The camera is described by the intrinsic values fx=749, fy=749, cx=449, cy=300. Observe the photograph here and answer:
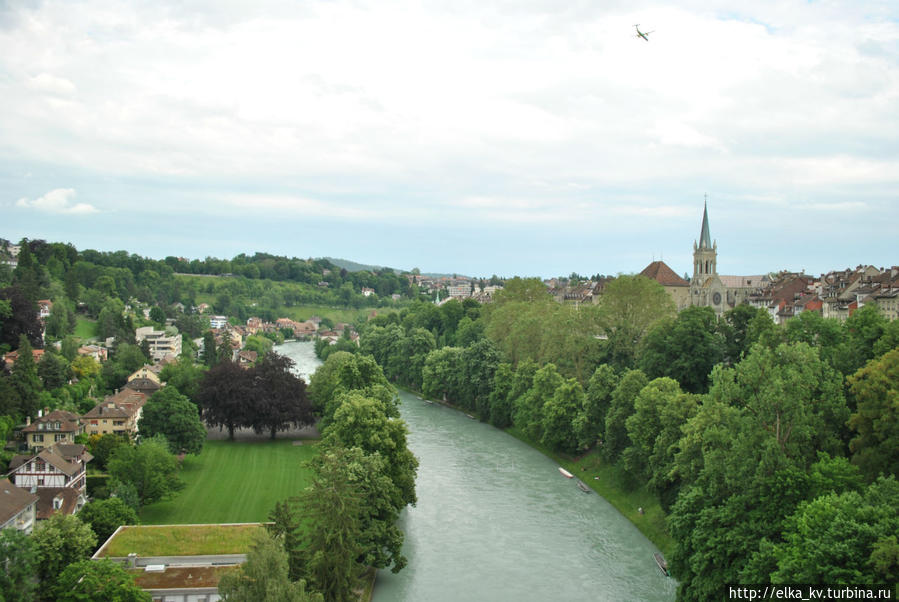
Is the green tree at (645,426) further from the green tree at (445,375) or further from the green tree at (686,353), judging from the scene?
the green tree at (445,375)

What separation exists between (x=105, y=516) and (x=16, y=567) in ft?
18.9

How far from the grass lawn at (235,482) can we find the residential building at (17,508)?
477 centimetres

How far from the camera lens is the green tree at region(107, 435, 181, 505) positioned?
32906 millimetres

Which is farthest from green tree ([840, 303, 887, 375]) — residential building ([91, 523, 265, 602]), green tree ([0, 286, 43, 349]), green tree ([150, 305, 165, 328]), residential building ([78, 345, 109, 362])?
green tree ([150, 305, 165, 328])

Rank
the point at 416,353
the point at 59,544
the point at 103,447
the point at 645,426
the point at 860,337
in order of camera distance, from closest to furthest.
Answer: the point at 59,544 → the point at 860,337 → the point at 645,426 → the point at 103,447 → the point at 416,353

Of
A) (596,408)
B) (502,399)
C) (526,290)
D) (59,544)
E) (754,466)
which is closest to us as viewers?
(754,466)

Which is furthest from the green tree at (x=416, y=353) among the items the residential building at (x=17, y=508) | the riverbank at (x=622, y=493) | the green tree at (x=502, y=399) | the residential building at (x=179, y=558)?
the residential building at (x=17, y=508)

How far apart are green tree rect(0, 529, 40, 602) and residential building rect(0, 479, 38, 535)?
3.85 metres

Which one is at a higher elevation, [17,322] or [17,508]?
[17,322]

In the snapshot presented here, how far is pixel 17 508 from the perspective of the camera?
90.4 ft

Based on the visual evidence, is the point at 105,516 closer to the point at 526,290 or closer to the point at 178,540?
the point at 178,540

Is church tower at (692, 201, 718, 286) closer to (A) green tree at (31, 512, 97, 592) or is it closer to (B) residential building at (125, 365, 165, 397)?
(B) residential building at (125, 365, 165, 397)

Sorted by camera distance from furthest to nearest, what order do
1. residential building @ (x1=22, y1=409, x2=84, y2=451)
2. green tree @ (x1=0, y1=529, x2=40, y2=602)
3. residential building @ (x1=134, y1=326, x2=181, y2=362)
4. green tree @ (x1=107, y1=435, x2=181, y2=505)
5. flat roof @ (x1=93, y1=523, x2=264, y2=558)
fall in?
1. residential building @ (x1=134, y1=326, x2=181, y2=362)
2. residential building @ (x1=22, y1=409, x2=84, y2=451)
3. green tree @ (x1=107, y1=435, x2=181, y2=505)
4. flat roof @ (x1=93, y1=523, x2=264, y2=558)
5. green tree @ (x1=0, y1=529, x2=40, y2=602)

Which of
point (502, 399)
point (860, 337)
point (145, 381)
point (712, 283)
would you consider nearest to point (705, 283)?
point (712, 283)
